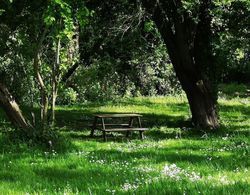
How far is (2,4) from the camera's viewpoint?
14984 millimetres

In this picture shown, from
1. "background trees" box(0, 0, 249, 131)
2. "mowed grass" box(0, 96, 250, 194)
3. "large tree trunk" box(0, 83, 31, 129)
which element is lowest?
"mowed grass" box(0, 96, 250, 194)

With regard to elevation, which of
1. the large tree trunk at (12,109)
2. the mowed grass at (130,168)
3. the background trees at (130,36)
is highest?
the background trees at (130,36)

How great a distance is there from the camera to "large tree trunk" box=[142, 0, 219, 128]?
62.0 feet

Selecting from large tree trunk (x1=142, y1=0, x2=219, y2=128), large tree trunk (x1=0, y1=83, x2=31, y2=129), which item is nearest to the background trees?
large tree trunk (x1=142, y1=0, x2=219, y2=128)

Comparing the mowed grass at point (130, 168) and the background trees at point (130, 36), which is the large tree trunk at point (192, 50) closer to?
the background trees at point (130, 36)

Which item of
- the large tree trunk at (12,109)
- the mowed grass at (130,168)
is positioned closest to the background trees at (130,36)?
the large tree trunk at (12,109)

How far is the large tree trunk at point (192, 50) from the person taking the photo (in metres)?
18.9

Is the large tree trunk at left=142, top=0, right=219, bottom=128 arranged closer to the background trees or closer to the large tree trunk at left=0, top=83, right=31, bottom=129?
the background trees

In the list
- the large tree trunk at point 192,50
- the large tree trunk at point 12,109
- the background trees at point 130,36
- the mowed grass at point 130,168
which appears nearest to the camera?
the mowed grass at point 130,168

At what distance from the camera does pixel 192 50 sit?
19.8 meters

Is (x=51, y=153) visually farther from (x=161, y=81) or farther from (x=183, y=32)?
(x=161, y=81)

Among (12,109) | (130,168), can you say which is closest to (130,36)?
(12,109)

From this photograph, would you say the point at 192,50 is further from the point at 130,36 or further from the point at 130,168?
the point at 130,168

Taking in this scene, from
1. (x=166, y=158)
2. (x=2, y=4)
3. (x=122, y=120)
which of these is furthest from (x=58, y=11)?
(x=122, y=120)
